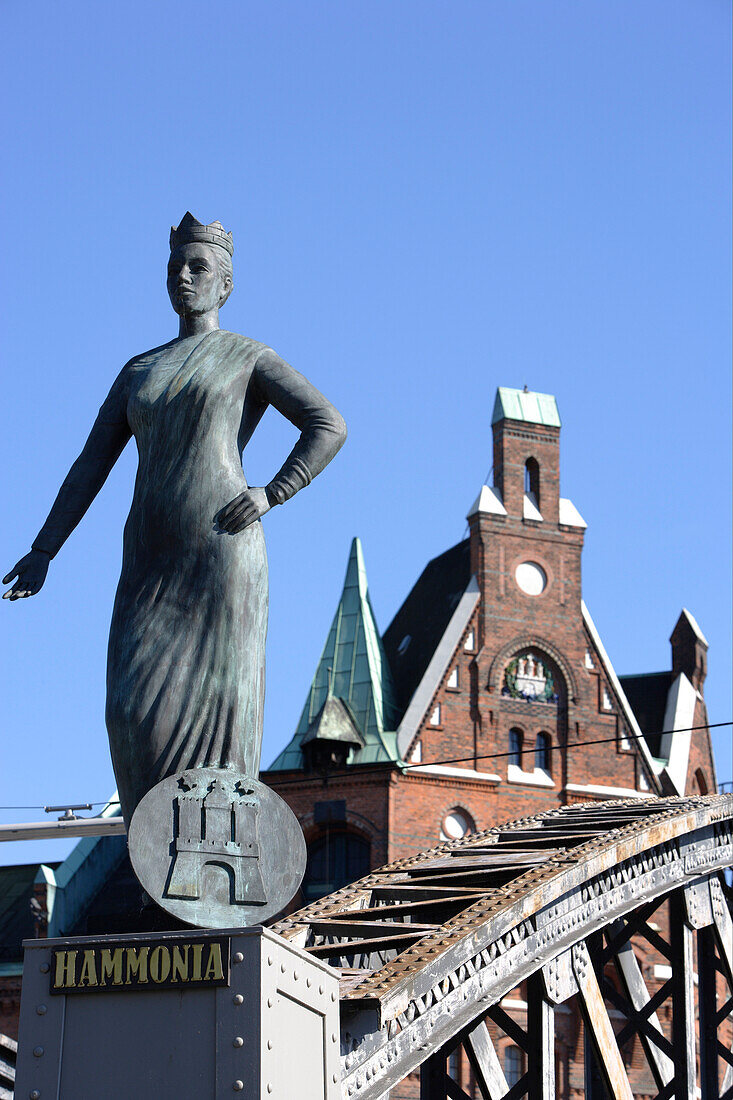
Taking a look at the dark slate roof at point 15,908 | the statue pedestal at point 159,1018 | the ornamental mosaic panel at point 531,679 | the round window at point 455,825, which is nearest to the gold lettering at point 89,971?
the statue pedestal at point 159,1018

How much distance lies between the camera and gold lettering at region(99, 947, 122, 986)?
5098 mm

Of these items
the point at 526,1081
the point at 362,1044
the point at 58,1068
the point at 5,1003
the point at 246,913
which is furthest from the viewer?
the point at 5,1003

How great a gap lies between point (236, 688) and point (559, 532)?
29.2m

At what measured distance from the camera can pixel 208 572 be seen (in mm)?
5949

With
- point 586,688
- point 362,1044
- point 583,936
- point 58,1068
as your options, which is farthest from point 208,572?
point 586,688

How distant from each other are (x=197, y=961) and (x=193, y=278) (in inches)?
102

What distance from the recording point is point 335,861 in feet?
104

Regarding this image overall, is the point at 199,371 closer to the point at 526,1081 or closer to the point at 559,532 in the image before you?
the point at 526,1081

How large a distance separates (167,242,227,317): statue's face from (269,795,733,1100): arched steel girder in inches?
116

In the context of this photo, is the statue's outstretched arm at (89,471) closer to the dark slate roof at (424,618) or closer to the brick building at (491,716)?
the brick building at (491,716)

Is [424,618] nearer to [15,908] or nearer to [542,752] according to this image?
[542,752]

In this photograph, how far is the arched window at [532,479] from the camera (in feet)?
115

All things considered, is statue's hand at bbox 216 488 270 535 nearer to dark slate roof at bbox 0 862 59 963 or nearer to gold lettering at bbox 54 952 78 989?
gold lettering at bbox 54 952 78 989

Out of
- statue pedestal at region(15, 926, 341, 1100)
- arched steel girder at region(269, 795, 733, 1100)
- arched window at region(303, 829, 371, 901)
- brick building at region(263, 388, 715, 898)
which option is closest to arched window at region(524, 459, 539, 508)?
brick building at region(263, 388, 715, 898)
